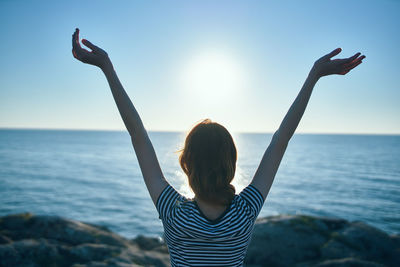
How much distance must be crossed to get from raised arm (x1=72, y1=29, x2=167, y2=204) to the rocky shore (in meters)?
6.38

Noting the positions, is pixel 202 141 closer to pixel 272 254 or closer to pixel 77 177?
pixel 272 254

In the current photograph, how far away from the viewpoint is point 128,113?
198 cm

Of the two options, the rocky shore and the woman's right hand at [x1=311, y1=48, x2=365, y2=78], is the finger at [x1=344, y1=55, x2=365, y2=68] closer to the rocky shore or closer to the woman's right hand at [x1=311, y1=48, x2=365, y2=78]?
the woman's right hand at [x1=311, y1=48, x2=365, y2=78]

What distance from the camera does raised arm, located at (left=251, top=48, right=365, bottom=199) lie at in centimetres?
193

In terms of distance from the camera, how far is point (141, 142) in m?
1.92

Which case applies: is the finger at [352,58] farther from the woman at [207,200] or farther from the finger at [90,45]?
the finger at [90,45]

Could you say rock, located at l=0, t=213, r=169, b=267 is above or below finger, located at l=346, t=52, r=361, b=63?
below

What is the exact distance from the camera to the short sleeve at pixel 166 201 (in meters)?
1.72

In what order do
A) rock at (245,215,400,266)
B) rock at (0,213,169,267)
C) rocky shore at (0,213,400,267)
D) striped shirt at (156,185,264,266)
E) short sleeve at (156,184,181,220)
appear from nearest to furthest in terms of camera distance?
striped shirt at (156,185,264,266)
short sleeve at (156,184,181,220)
rock at (0,213,169,267)
rocky shore at (0,213,400,267)
rock at (245,215,400,266)

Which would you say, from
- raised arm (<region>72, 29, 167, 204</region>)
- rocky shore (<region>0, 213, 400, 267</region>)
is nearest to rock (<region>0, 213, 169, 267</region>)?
rocky shore (<region>0, 213, 400, 267</region>)

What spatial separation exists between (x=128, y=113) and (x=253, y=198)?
102 centimetres

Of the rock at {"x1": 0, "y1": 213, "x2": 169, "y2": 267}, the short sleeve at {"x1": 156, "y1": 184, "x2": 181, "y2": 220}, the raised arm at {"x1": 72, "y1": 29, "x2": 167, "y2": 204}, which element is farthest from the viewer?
the rock at {"x1": 0, "y1": 213, "x2": 169, "y2": 267}

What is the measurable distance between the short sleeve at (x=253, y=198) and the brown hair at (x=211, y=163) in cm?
12

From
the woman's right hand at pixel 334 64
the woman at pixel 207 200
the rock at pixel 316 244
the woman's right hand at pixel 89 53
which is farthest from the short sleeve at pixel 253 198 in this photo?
the rock at pixel 316 244
